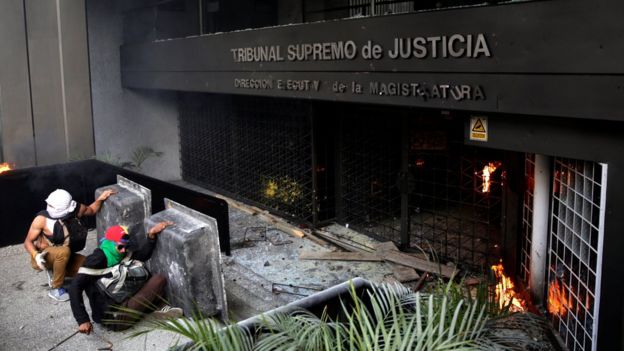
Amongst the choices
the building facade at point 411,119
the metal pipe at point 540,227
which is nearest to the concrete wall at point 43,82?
the building facade at point 411,119

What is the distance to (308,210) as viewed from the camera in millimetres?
11000

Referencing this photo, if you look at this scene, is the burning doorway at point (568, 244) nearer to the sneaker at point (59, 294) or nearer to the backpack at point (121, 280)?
the backpack at point (121, 280)

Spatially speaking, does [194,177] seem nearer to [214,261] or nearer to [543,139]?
[214,261]

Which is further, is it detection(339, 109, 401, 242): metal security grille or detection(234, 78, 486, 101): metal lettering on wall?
detection(339, 109, 401, 242): metal security grille

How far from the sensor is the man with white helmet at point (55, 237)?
7387mm

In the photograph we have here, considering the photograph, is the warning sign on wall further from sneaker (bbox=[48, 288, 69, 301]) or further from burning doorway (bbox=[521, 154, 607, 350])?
sneaker (bbox=[48, 288, 69, 301])

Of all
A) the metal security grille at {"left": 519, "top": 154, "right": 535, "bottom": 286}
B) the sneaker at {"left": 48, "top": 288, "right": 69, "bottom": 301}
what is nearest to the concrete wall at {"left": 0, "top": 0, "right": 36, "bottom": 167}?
the sneaker at {"left": 48, "top": 288, "right": 69, "bottom": 301}

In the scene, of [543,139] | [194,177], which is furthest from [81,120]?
[543,139]

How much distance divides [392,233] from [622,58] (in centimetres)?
587

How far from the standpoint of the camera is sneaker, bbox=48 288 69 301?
7613 mm

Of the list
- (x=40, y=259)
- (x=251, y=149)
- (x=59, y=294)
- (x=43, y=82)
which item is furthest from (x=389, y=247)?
(x=43, y=82)

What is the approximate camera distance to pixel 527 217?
7.27 metres

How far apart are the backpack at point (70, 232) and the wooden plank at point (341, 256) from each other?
344 centimetres

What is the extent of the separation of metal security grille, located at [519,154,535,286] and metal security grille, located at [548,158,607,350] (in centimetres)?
64
